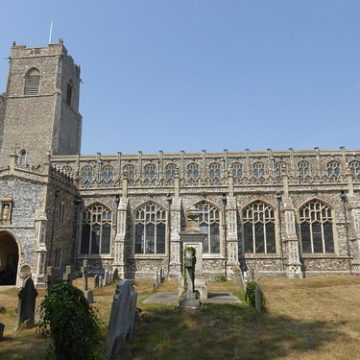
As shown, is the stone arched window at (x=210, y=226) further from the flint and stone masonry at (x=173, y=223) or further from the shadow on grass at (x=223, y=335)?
the shadow on grass at (x=223, y=335)

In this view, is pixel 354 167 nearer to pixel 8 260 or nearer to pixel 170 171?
pixel 170 171

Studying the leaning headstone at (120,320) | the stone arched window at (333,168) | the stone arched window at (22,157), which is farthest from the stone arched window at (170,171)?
the leaning headstone at (120,320)

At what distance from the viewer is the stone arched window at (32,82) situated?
127 ft

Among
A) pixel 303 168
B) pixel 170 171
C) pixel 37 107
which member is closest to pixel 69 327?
pixel 170 171

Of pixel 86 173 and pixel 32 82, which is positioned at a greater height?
pixel 32 82

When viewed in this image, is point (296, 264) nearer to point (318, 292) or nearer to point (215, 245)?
point (215, 245)

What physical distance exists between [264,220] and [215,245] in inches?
168

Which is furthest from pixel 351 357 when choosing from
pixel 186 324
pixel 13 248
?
pixel 13 248

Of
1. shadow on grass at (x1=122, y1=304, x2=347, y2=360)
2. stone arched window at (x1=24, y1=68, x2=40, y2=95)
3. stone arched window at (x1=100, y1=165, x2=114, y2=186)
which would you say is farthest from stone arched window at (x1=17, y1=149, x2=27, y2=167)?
shadow on grass at (x1=122, y1=304, x2=347, y2=360)

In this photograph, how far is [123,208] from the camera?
26.0m

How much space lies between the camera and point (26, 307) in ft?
35.2

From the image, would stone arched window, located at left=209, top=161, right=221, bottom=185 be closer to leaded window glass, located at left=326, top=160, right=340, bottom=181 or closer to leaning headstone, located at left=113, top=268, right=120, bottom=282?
leaded window glass, located at left=326, top=160, right=340, bottom=181

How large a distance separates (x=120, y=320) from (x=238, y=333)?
343 cm

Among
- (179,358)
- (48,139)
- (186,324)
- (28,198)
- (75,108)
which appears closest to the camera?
(179,358)
